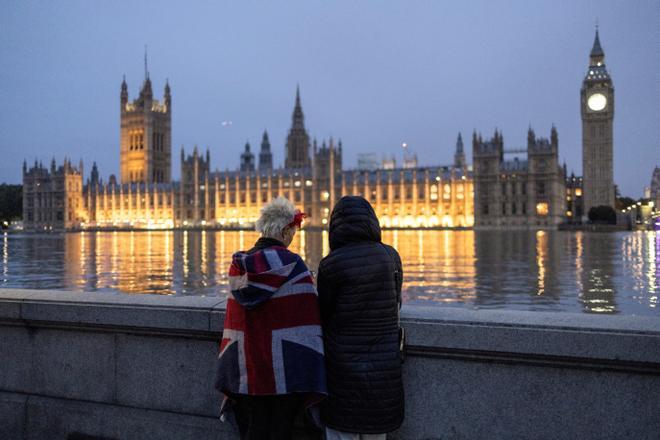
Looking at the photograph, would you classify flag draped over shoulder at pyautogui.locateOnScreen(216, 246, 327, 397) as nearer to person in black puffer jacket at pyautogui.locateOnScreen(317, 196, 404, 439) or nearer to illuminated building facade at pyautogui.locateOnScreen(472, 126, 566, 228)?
person in black puffer jacket at pyautogui.locateOnScreen(317, 196, 404, 439)


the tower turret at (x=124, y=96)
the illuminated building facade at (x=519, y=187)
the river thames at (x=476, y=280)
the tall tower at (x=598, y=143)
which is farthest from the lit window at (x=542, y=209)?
the tower turret at (x=124, y=96)

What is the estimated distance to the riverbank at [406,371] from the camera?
135 inches

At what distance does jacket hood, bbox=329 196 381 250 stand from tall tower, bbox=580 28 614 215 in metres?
110

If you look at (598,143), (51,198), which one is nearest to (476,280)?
(598,143)

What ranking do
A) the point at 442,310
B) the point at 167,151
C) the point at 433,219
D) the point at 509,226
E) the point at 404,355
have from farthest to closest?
1. the point at 167,151
2. the point at 433,219
3. the point at 509,226
4. the point at 442,310
5. the point at 404,355

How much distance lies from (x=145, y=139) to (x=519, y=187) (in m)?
88.1

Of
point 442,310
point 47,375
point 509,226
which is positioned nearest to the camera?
point 442,310

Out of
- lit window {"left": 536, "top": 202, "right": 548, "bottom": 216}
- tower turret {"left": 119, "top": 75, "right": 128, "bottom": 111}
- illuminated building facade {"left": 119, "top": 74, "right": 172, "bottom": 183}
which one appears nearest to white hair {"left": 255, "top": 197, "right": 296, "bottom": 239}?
lit window {"left": 536, "top": 202, "right": 548, "bottom": 216}

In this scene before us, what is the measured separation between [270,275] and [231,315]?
0.39 metres

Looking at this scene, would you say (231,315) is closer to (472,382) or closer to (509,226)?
(472,382)

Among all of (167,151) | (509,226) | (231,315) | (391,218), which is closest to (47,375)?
(231,315)

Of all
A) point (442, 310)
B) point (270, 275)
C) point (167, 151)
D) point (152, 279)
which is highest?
point (167, 151)

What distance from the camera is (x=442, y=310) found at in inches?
157

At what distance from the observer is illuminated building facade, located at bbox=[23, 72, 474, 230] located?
113125 mm
